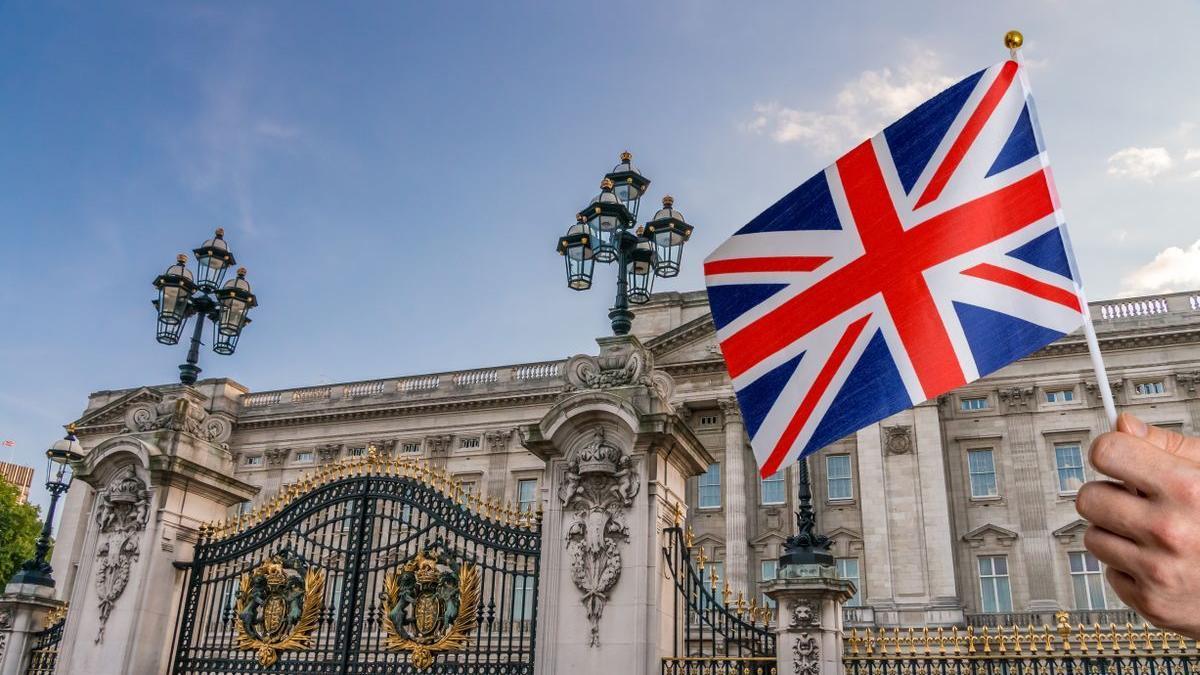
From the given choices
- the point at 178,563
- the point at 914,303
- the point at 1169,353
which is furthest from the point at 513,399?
the point at 914,303

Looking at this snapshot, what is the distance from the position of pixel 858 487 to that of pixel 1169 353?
1482 centimetres

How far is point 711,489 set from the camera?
43.8m

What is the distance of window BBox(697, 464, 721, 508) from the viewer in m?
43.4

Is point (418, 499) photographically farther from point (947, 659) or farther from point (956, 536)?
point (956, 536)

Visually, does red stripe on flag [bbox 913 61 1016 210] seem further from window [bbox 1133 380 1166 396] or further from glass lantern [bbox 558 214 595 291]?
window [bbox 1133 380 1166 396]

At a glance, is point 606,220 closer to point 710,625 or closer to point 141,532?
point 710,625

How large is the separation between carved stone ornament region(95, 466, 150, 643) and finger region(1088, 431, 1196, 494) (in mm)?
13789

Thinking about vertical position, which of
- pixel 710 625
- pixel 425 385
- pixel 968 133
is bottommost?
pixel 710 625

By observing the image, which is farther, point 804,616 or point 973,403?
point 973,403

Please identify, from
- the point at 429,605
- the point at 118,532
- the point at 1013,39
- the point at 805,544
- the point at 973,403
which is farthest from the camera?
the point at 973,403

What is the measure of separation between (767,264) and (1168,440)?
5076 mm

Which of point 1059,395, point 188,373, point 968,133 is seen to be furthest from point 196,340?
point 1059,395

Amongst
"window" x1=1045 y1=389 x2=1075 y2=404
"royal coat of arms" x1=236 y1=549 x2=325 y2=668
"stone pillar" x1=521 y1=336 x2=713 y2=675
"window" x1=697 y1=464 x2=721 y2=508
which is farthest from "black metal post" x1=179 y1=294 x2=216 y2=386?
"window" x1=1045 y1=389 x2=1075 y2=404

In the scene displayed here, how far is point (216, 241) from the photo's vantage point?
49.8ft
